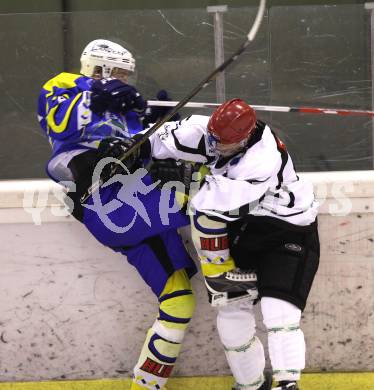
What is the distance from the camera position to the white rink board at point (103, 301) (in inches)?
102

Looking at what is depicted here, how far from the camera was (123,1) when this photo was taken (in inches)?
219

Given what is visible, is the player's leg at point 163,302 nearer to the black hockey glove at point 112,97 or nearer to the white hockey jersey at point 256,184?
the white hockey jersey at point 256,184

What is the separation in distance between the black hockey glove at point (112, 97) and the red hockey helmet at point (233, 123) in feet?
1.10

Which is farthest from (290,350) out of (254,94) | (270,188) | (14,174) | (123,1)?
(123,1)

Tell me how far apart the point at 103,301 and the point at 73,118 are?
610 mm

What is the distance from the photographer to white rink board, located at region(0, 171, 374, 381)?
2578mm

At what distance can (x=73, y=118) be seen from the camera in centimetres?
245

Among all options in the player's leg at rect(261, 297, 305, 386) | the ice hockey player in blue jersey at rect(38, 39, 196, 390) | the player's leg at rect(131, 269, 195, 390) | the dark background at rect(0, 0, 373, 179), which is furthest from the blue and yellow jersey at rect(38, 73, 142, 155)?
the dark background at rect(0, 0, 373, 179)

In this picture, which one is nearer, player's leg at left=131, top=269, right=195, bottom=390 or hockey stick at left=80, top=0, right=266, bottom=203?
hockey stick at left=80, top=0, right=266, bottom=203

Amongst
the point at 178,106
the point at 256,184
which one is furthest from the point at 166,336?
the point at 178,106

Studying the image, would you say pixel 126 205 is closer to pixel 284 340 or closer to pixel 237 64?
pixel 284 340

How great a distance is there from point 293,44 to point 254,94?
→ 31cm

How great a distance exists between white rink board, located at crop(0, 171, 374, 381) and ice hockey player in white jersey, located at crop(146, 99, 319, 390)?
0.22 m

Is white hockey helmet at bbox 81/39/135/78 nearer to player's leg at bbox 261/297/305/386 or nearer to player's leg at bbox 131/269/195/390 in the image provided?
player's leg at bbox 131/269/195/390
